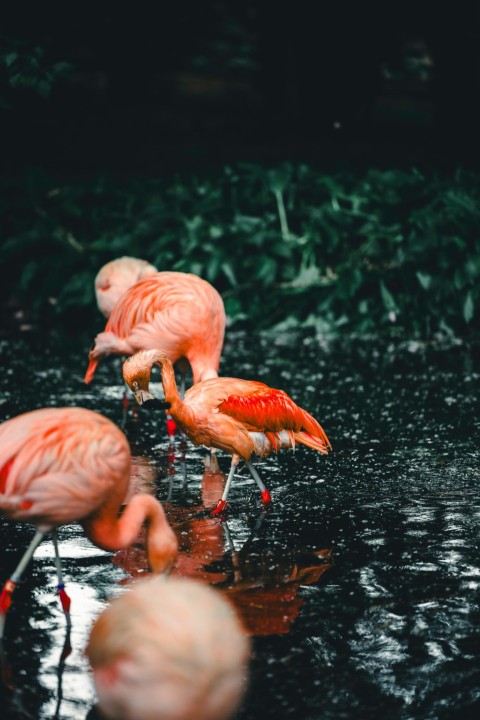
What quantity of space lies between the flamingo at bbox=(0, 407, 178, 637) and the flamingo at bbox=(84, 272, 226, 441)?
8.12 feet

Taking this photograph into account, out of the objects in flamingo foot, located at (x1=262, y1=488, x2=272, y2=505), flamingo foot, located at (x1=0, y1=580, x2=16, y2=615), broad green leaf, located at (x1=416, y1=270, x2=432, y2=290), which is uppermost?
flamingo foot, located at (x1=0, y1=580, x2=16, y2=615)

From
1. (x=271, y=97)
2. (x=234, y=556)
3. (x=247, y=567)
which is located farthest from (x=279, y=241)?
(x=271, y=97)

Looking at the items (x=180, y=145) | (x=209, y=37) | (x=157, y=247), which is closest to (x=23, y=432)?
(x=157, y=247)

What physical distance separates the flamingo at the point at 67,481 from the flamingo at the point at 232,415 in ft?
4.06

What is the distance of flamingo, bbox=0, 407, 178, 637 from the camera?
12.2 feet

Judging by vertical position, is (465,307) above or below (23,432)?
below

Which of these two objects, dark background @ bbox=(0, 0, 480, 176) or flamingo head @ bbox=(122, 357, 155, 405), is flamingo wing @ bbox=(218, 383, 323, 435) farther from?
dark background @ bbox=(0, 0, 480, 176)

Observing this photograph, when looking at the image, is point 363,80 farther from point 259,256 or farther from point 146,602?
point 146,602

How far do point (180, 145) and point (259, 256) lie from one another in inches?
169

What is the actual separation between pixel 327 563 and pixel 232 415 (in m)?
1.03

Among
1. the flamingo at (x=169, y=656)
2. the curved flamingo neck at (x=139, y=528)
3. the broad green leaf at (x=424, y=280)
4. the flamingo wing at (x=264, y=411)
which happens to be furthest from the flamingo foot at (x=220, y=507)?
the broad green leaf at (x=424, y=280)

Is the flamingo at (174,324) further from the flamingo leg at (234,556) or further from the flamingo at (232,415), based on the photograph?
the flamingo leg at (234,556)

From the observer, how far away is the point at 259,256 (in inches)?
A: 418

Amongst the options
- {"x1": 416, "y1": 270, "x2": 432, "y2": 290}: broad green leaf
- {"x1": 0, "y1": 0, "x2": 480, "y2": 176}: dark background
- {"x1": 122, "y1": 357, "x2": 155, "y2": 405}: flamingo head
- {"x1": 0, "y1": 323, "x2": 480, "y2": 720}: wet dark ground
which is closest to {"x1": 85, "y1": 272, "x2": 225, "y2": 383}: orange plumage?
{"x1": 0, "y1": 323, "x2": 480, "y2": 720}: wet dark ground
